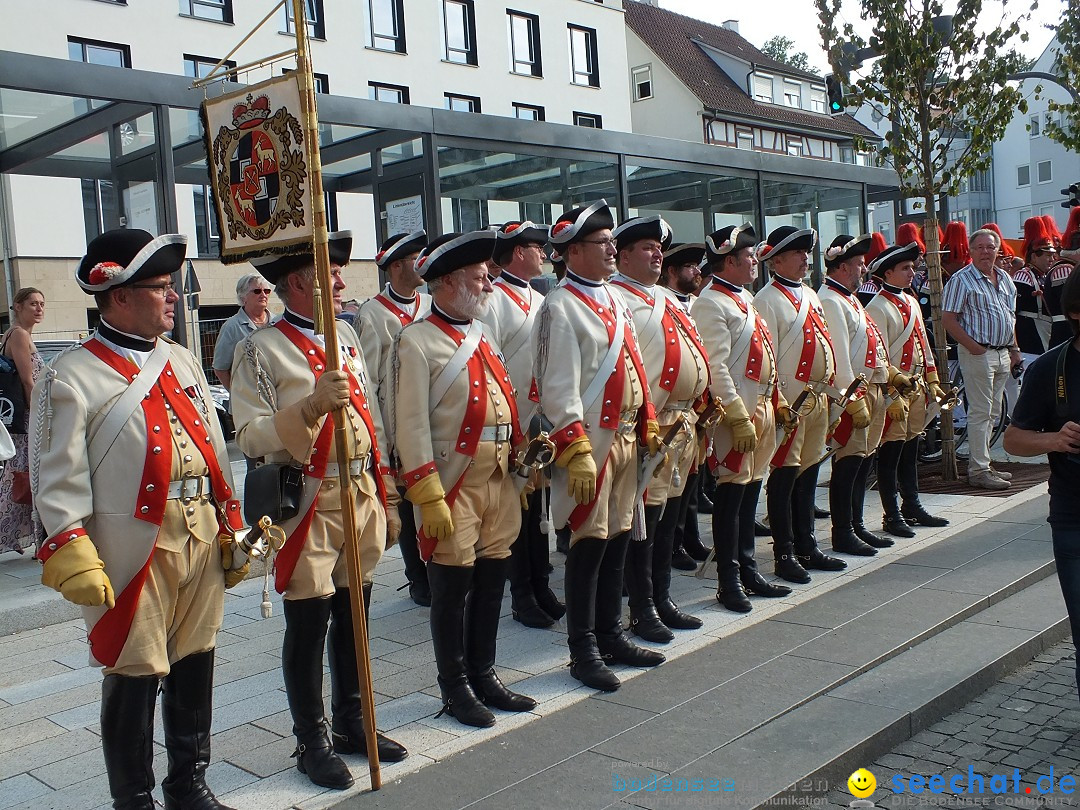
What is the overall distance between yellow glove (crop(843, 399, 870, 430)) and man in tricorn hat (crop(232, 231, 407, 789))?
3923 mm

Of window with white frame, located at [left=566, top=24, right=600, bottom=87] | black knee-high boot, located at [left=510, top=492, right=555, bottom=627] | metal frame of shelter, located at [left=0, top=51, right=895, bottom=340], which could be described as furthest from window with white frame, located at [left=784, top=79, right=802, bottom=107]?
black knee-high boot, located at [left=510, top=492, right=555, bottom=627]

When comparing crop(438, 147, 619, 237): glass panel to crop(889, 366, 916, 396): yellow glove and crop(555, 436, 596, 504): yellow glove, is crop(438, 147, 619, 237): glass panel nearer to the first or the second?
crop(889, 366, 916, 396): yellow glove

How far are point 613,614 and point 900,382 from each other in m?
3.42

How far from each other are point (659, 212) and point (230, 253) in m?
9.74

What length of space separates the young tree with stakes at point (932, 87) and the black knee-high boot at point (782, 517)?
3.53m

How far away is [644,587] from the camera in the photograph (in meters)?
5.60

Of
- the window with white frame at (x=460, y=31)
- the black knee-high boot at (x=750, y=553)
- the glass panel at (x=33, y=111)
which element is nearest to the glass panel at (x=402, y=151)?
the glass panel at (x=33, y=111)

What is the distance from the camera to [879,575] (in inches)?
261

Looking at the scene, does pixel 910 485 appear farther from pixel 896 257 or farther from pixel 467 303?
pixel 467 303

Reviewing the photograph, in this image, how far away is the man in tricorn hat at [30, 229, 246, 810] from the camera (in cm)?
332

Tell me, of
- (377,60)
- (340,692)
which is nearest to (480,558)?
(340,692)

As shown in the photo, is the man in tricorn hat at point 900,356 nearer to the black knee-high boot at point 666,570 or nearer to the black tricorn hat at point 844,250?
→ the black tricorn hat at point 844,250

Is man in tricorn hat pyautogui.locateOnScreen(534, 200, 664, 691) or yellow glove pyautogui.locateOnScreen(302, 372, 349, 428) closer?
yellow glove pyautogui.locateOnScreen(302, 372, 349, 428)

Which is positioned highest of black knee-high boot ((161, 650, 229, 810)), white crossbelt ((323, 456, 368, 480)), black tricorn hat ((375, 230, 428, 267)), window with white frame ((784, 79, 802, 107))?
window with white frame ((784, 79, 802, 107))
